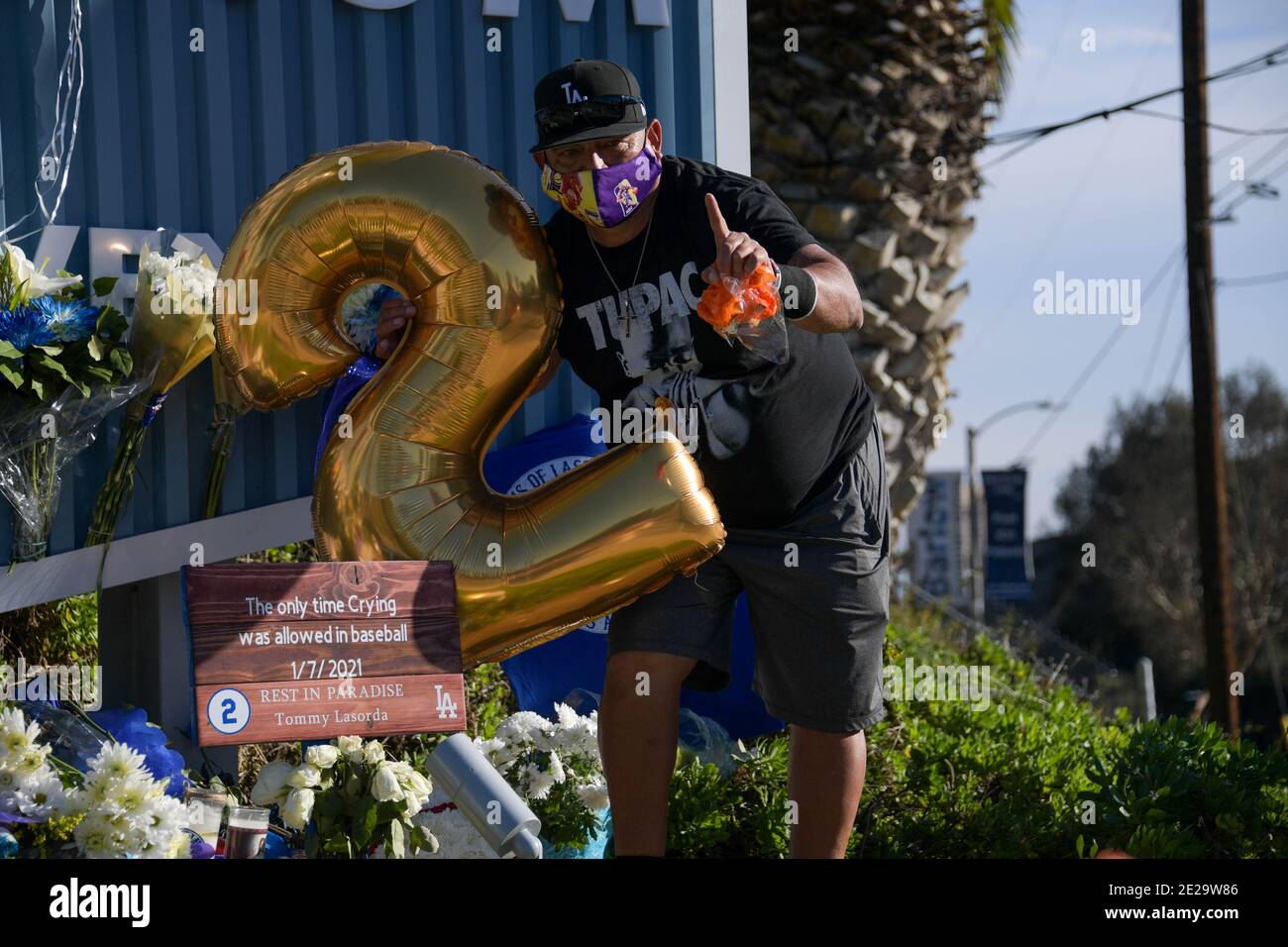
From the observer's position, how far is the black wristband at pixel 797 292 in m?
3.12

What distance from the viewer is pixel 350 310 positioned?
12.7ft

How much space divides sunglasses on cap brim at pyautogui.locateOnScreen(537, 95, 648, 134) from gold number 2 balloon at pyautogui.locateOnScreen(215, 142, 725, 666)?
262mm

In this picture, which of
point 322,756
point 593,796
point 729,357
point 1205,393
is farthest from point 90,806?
point 1205,393

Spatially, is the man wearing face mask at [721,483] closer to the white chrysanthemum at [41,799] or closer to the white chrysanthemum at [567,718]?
the white chrysanthemum at [567,718]

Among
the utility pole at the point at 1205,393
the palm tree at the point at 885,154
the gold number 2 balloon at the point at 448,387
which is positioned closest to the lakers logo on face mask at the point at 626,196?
the gold number 2 balloon at the point at 448,387

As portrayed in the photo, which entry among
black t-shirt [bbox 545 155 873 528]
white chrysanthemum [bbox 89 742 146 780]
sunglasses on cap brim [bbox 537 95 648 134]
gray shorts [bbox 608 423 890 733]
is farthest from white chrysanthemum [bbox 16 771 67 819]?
sunglasses on cap brim [bbox 537 95 648 134]

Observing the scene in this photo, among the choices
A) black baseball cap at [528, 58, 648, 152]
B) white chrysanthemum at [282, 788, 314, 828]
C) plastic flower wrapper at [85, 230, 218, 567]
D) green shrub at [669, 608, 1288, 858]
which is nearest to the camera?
white chrysanthemum at [282, 788, 314, 828]

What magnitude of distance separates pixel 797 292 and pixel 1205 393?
8.71 meters

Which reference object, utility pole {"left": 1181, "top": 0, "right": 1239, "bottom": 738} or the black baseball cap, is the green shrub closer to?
the black baseball cap

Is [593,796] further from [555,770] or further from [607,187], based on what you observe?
[607,187]

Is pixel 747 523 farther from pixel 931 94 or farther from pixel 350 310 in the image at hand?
pixel 931 94

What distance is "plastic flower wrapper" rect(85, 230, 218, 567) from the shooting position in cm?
396

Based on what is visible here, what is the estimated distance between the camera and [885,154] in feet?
30.1
